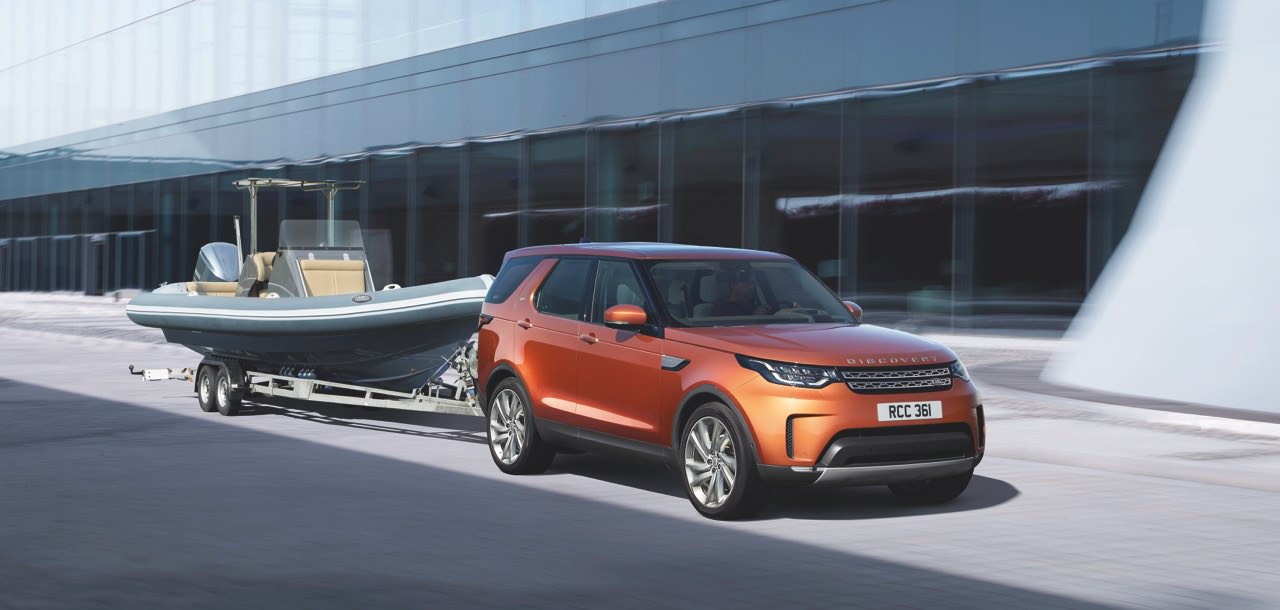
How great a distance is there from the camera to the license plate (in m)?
8.98

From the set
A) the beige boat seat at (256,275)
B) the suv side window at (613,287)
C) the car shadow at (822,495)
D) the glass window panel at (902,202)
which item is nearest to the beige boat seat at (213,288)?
the beige boat seat at (256,275)

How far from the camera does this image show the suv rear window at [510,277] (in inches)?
464

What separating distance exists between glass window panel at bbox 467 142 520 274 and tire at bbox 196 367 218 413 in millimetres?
17930

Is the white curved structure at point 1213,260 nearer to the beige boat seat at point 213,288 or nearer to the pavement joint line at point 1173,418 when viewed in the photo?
the pavement joint line at point 1173,418

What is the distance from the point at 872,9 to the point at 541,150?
1001 centimetres

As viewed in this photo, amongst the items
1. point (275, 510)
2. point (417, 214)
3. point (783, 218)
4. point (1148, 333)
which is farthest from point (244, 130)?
point (275, 510)

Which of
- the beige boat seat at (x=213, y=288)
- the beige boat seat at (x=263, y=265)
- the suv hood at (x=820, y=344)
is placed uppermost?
the beige boat seat at (x=263, y=265)

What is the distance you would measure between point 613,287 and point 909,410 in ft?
8.07

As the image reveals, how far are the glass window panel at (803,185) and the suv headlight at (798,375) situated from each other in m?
17.5

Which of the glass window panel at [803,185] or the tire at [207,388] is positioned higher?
the glass window panel at [803,185]

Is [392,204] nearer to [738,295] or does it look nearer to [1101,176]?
[1101,176]

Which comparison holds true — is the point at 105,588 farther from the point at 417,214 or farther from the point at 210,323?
the point at 417,214

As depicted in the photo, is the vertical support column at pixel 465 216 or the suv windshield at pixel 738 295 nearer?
the suv windshield at pixel 738 295

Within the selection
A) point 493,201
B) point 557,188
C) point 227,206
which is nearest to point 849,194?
point 557,188
